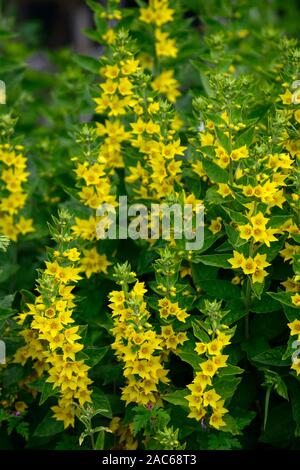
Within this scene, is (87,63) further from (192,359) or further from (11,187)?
(192,359)

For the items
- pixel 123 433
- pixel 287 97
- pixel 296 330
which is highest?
pixel 287 97

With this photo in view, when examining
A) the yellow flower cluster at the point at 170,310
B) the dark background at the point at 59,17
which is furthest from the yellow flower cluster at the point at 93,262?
the dark background at the point at 59,17

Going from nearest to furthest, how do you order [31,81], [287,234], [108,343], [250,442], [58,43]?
[287,234] < [250,442] < [108,343] < [31,81] < [58,43]

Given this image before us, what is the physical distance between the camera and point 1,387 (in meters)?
2.51

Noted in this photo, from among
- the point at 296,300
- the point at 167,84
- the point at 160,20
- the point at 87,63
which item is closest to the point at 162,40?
the point at 160,20

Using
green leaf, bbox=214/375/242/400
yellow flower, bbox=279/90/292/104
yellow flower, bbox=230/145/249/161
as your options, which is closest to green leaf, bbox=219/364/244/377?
Result: green leaf, bbox=214/375/242/400

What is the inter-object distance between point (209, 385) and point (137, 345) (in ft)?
0.75

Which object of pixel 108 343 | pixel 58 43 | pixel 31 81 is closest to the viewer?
pixel 108 343

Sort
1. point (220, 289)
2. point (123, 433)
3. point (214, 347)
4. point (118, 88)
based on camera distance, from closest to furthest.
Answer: point (214, 347), point (220, 289), point (123, 433), point (118, 88)

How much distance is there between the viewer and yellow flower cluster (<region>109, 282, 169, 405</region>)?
2.15m

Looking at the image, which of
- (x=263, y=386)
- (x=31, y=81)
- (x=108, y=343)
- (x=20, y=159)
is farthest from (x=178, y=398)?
(x=31, y=81)

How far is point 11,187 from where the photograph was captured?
269 centimetres
